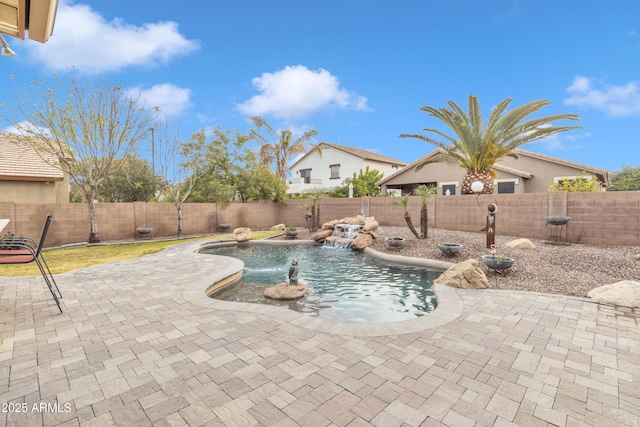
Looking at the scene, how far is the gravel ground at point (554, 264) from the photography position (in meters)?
5.80

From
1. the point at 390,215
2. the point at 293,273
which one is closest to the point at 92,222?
the point at 293,273

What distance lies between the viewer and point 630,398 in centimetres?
236

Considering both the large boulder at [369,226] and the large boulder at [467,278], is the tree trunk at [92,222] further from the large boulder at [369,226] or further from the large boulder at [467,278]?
the large boulder at [467,278]

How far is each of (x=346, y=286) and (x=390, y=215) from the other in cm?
909

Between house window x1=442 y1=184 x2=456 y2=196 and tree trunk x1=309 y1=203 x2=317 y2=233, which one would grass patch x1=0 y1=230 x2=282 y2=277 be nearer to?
tree trunk x1=309 y1=203 x2=317 y2=233

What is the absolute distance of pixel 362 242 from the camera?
11.4 m

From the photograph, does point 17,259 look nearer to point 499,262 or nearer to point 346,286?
point 346,286

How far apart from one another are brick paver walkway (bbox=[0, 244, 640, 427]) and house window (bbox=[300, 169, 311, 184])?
25305 millimetres

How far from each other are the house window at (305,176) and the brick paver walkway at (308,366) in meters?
25.3

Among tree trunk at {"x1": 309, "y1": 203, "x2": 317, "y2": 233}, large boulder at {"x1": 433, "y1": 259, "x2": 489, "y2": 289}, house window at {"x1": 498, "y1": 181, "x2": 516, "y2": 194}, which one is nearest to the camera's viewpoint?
large boulder at {"x1": 433, "y1": 259, "x2": 489, "y2": 289}

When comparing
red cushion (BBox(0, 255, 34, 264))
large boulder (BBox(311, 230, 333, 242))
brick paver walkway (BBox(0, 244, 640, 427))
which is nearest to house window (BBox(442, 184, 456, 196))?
large boulder (BBox(311, 230, 333, 242))

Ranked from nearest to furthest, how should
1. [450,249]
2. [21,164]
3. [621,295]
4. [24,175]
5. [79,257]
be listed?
[621,295] < [450,249] < [79,257] < [24,175] < [21,164]

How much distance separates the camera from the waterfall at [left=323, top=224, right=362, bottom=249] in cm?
1225

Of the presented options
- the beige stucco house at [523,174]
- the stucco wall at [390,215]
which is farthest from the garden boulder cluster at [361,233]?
the beige stucco house at [523,174]
